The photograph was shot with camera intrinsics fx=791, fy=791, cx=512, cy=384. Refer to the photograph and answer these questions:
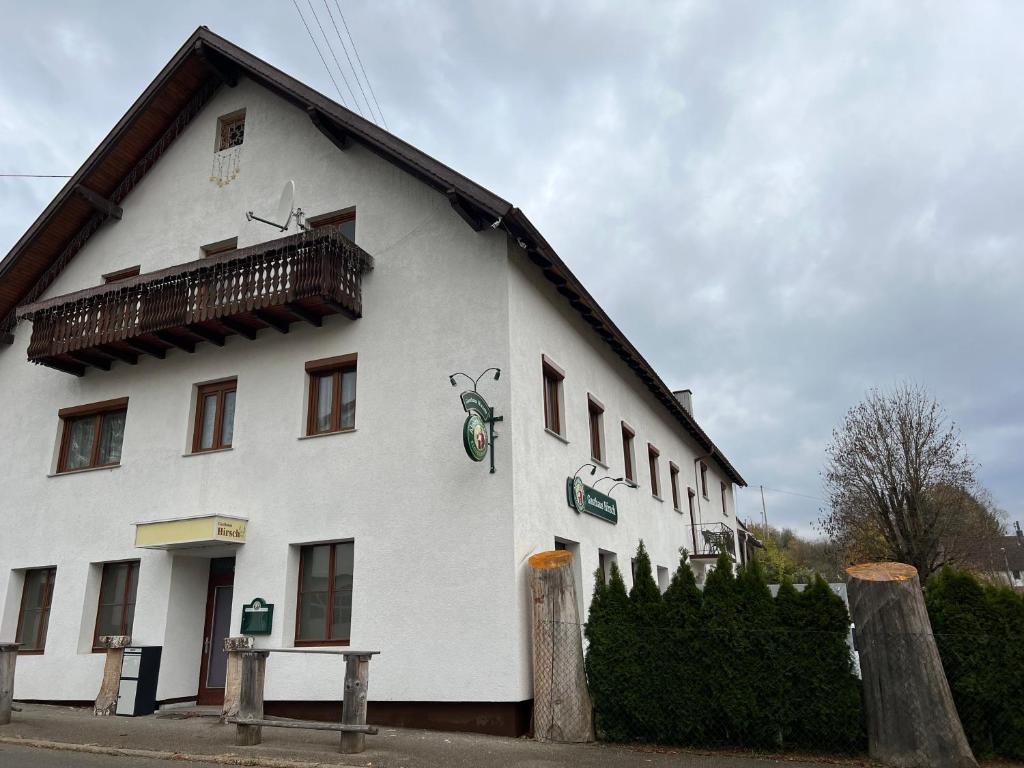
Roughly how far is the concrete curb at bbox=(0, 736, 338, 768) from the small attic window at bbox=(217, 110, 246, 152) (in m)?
11.2

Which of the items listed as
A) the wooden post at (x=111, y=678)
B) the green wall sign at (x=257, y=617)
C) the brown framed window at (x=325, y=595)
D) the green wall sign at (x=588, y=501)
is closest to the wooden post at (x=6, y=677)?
the wooden post at (x=111, y=678)

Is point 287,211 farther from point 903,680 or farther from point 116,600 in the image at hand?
point 903,680

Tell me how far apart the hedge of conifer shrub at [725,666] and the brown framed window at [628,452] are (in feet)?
23.8

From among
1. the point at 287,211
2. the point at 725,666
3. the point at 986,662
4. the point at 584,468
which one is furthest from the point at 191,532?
the point at 986,662

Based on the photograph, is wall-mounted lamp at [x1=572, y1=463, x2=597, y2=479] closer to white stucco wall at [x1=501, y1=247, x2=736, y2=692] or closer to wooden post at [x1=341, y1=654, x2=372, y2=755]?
white stucco wall at [x1=501, y1=247, x2=736, y2=692]

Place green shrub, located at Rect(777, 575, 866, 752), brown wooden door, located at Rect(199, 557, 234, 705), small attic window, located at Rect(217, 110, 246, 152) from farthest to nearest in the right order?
small attic window, located at Rect(217, 110, 246, 152)
brown wooden door, located at Rect(199, 557, 234, 705)
green shrub, located at Rect(777, 575, 866, 752)

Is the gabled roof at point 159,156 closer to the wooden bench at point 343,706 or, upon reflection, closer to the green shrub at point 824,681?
the green shrub at point 824,681

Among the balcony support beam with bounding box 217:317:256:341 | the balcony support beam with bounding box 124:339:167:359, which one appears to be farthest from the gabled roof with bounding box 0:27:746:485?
the balcony support beam with bounding box 124:339:167:359

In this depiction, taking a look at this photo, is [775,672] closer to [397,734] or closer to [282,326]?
[397,734]

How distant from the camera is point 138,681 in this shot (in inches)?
480

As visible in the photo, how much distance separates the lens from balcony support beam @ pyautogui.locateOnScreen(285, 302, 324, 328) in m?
12.7

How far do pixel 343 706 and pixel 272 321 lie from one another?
6.79 m

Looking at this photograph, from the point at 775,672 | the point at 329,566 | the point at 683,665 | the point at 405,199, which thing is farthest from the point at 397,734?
the point at 405,199

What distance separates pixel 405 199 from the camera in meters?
13.5
